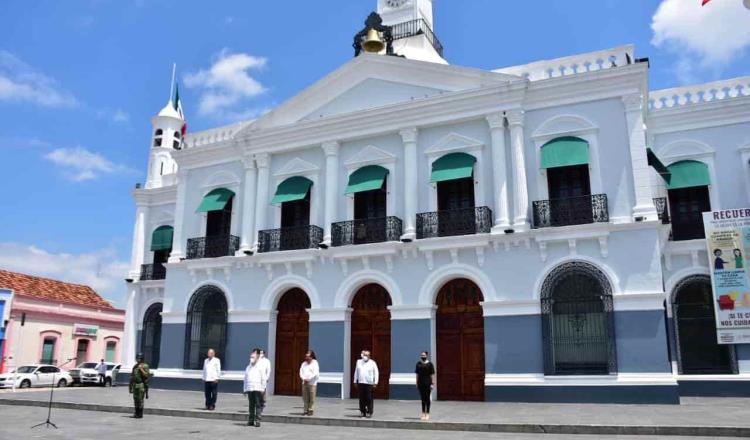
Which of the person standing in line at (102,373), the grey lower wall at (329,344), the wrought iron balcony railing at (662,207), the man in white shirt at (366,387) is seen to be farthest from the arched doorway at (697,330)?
the person standing in line at (102,373)

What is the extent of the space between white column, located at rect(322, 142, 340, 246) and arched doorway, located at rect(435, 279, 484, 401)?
388 cm

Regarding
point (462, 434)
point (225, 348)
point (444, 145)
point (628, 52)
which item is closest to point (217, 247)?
point (225, 348)

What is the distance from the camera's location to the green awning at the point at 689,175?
17.7 meters

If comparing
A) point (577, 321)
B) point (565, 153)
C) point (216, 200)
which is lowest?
point (577, 321)

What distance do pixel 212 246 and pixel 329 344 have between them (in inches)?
213

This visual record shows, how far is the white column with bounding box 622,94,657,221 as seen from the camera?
14875 mm

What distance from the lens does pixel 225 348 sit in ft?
62.8

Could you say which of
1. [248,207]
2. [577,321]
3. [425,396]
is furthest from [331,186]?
[425,396]

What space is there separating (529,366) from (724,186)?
816 cm

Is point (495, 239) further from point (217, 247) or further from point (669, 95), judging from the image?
point (217, 247)

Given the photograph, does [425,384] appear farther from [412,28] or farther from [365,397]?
[412,28]

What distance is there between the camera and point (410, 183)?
17484 millimetres

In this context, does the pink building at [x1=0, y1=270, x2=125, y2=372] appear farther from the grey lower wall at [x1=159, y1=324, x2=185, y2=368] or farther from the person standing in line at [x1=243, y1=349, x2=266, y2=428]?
the person standing in line at [x1=243, y1=349, x2=266, y2=428]

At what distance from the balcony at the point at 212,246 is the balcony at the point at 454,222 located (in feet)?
21.0
